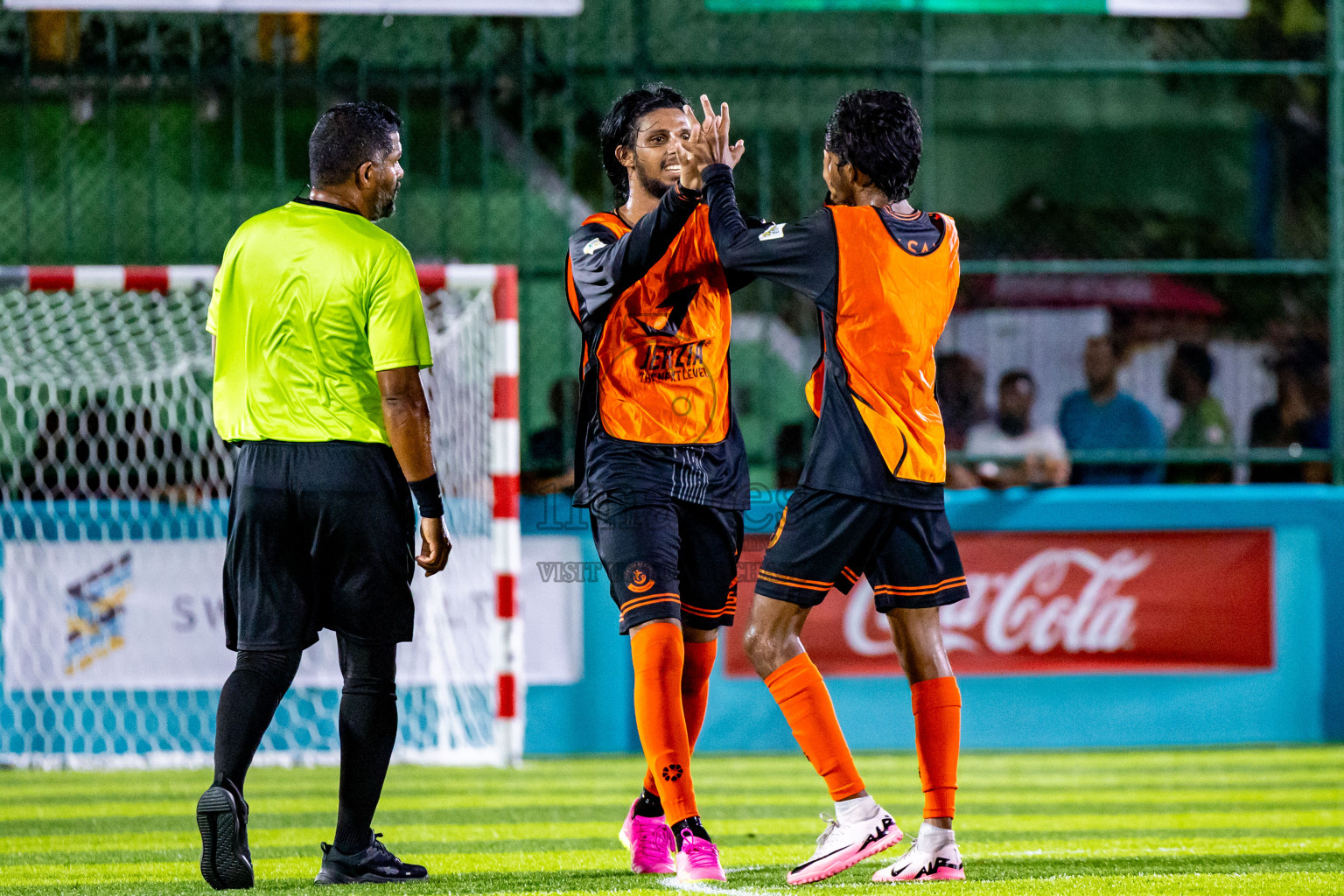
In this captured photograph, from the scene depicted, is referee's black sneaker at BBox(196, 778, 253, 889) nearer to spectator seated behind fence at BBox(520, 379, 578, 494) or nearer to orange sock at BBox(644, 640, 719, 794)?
orange sock at BBox(644, 640, 719, 794)

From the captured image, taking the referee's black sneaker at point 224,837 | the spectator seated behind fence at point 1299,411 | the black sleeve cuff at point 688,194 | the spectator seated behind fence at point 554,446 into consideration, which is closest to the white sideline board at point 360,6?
the spectator seated behind fence at point 554,446

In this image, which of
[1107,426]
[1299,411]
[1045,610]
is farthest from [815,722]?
[1299,411]

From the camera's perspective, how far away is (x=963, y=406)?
29.4 feet

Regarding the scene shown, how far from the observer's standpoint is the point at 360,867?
4125 millimetres

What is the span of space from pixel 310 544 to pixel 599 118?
225 inches

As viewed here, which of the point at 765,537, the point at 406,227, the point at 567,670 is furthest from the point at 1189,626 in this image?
the point at 406,227

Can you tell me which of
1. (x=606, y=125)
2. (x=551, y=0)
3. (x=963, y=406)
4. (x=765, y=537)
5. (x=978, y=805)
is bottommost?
(x=978, y=805)

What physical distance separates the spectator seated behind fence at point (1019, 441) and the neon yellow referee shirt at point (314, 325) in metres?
5.14

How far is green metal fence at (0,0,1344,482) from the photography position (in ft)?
29.5

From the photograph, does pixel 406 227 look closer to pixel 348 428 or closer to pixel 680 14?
pixel 680 14

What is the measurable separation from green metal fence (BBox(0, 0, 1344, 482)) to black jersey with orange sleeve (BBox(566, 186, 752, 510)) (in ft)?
14.8

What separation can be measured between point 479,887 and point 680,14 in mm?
6050

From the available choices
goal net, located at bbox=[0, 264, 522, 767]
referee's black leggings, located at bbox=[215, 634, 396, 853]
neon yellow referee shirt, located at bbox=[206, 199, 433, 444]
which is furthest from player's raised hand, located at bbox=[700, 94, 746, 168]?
goal net, located at bbox=[0, 264, 522, 767]

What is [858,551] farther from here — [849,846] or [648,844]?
[648,844]
